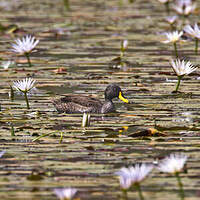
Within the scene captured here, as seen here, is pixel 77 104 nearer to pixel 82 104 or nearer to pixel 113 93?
pixel 82 104

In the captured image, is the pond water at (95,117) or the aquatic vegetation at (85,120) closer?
the pond water at (95,117)

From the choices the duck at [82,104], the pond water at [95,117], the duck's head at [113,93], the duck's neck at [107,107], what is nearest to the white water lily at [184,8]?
the pond water at [95,117]

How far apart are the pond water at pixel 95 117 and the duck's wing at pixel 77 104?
11 cm

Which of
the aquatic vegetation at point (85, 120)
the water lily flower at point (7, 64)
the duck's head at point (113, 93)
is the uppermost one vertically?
the water lily flower at point (7, 64)

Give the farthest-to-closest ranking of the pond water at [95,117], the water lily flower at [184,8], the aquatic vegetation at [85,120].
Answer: the water lily flower at [184,8]
the aquatic vegetation at [85,120]
the pond water at [95,117]

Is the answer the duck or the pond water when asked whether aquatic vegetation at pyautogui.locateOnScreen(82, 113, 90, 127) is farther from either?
the duck

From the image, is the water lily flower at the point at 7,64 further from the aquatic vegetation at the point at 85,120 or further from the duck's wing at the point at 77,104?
the aquatic vegetation at the point at 85,120

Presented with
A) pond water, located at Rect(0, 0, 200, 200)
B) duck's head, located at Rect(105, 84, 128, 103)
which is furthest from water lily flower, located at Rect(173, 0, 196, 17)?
duck's head, located at Rect(105, 84, 128, 103)

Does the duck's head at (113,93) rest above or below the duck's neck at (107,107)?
above

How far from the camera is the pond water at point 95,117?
18.3ft

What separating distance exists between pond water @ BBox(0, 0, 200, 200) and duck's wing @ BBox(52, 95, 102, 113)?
4.2 inches

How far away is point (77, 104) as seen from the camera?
830 cm

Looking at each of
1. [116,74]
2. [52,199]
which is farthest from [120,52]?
[52,199]

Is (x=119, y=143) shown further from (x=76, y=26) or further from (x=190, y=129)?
(x=76, y=26)
